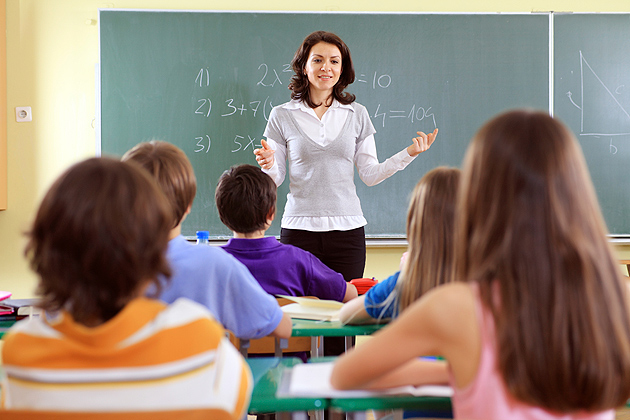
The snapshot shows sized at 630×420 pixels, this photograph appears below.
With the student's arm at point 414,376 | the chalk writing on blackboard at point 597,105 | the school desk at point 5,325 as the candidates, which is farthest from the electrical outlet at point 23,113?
the chalk writing on blackboard at point 597,105

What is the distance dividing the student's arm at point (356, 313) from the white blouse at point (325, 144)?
3.64 feet

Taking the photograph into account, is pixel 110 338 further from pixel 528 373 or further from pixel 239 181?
pixel 239 181

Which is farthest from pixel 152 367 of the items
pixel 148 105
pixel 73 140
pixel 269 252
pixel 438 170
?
pixel 73 140

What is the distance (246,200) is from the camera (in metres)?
2.07

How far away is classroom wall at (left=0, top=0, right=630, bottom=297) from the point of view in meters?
3.72

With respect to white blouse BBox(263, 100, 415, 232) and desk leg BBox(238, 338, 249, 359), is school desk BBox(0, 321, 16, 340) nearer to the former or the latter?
desk leg BBox(238, 338, 249, 359)

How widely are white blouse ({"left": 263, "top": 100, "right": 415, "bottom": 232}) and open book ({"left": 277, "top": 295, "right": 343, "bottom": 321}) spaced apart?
3.16 ft

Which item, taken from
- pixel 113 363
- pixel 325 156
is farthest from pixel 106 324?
pixel 325 156

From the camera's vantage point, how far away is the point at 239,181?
213 centimetres

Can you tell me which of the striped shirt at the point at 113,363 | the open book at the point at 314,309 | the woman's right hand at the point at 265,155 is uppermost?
the woman's right hand at the point at 265,155

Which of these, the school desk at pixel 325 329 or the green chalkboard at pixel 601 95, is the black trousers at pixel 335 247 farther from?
the green chalkboard at pixel 601 95

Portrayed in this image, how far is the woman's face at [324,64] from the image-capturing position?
111 inches

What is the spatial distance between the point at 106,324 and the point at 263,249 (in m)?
1.20

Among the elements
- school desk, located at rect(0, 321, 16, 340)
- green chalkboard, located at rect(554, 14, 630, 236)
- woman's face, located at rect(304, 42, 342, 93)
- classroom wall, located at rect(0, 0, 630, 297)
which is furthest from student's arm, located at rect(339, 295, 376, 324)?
green chalkboard, located at rect(554, 14, 630, 236)
